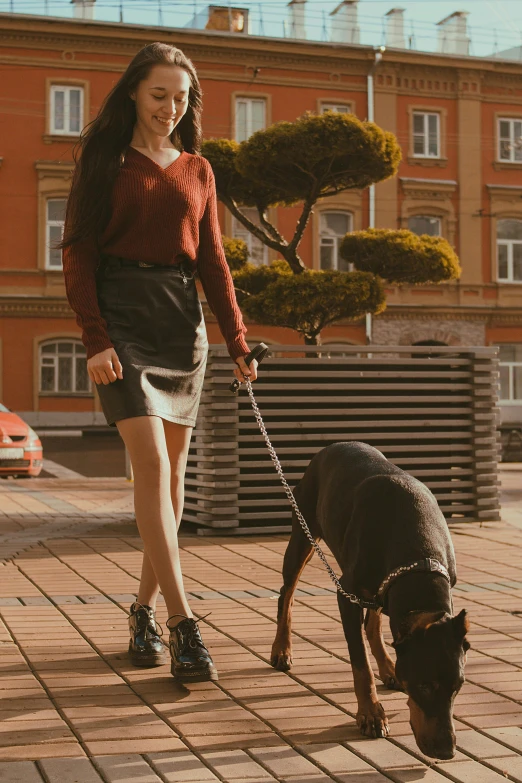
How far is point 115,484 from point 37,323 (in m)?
17.7

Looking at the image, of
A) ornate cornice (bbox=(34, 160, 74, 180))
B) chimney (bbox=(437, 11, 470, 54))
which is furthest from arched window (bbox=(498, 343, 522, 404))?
ornate cornice (bbox=(34, 160, 74, 180))

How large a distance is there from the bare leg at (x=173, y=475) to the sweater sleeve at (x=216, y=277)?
1.29ft

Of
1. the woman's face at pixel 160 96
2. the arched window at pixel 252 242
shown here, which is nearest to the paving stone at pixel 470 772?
the woman's face at pixel 160 96

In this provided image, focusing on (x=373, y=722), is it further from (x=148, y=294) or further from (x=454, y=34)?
(x=454, y=34)

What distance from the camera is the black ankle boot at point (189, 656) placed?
152 inches

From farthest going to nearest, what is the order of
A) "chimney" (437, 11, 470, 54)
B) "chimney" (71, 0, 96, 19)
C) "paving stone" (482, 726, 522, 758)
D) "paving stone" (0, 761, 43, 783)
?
1. "chimney" (437, 11, 470, 54)
2. "chimney" (71, 0, 96, 19)
3. "paving stone" (482, 726, 522, 758)
4. "paving stone" (0, 761, 43, 783)

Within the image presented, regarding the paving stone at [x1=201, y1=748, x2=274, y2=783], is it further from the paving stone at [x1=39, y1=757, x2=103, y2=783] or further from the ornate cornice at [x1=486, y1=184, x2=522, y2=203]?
the ornate cornice at [x1=486, y1=184, x2=522, y2=203]

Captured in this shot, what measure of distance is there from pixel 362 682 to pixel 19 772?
1.07 meters

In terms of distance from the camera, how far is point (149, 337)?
4078 mm

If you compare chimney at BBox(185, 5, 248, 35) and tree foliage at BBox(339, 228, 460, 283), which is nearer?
tree foliage at BBox(339, 228, 460, 283)

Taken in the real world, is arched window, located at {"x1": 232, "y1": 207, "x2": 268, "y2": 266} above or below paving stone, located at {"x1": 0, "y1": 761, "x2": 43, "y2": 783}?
above

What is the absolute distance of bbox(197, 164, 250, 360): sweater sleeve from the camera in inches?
171

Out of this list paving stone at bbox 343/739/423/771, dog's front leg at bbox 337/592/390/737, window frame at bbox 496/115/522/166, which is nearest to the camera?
paving stone at bbox 343/739/423/771

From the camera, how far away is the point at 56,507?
10750 millimetres
